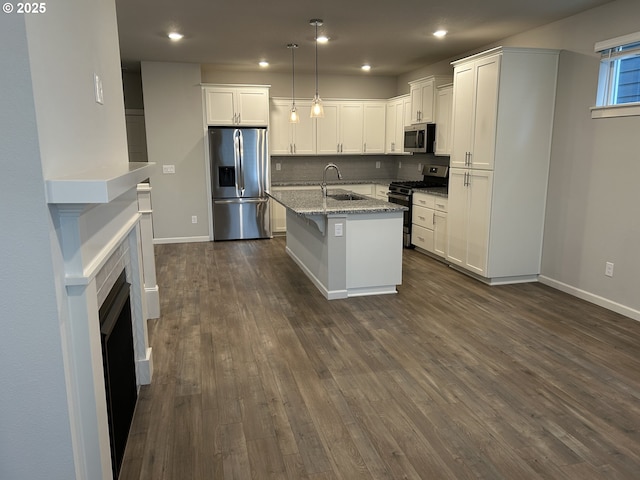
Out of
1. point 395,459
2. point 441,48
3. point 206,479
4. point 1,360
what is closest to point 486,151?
point 441,48

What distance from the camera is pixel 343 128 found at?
8062 millimetres

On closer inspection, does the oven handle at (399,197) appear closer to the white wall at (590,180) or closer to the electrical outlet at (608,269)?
the white wall at (590,180)

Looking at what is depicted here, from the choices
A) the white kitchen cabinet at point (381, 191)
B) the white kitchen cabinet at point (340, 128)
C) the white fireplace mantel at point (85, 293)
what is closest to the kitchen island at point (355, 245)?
the white fireplace mantel at point (85, 293)

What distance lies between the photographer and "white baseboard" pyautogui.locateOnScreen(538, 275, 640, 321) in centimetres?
396

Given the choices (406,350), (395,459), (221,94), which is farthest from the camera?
(221,94)

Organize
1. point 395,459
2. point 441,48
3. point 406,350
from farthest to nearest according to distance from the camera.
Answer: point 441,48 < point 406,350 < point 395,459

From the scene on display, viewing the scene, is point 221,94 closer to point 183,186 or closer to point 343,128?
point 183,186

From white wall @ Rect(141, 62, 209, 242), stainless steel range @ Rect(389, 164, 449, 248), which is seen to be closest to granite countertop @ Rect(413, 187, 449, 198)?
stainless steel range @ Rect(389, 164, 449, 248)

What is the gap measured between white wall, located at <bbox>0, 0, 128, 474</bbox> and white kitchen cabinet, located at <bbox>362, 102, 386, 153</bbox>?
7.00m

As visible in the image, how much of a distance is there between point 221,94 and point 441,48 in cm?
328

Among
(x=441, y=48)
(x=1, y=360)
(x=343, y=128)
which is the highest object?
(x=441, y=48)

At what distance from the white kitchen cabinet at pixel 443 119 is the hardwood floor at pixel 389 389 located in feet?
8.08

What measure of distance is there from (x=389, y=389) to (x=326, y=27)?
375 centimetres

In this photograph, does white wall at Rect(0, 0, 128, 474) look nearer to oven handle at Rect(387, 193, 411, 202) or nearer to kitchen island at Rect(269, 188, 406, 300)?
kitchen island at Rect(269, 188, 406, 300)
